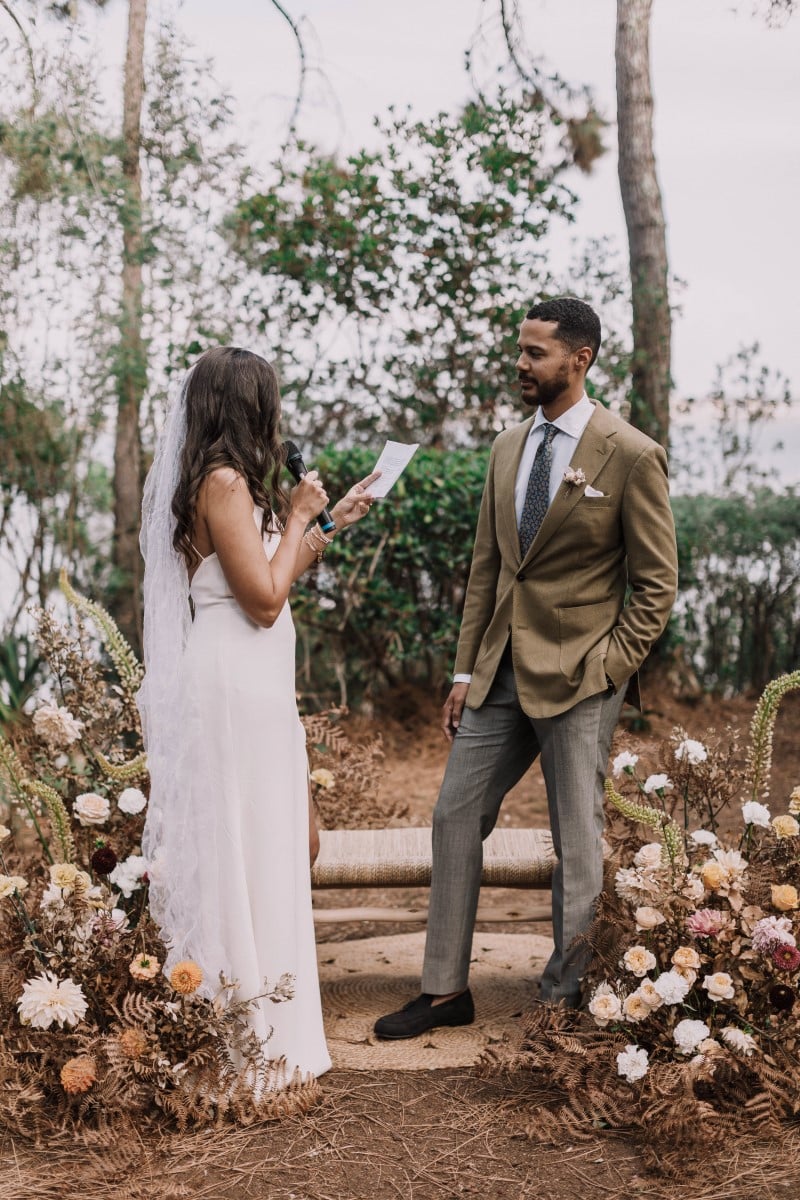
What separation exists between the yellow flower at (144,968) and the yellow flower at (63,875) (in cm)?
30

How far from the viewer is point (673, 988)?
2924 millimetres

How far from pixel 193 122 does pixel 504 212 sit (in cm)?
225

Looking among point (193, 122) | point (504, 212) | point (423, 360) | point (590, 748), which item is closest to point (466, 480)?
point (423, 360)

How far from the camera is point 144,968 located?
299 centimetres

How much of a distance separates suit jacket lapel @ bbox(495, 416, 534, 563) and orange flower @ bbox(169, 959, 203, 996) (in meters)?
1.54

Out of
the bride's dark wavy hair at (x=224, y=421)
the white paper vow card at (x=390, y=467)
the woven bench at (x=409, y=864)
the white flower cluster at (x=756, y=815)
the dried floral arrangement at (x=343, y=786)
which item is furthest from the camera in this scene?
the dried floral arrangement at (x=343, y=786)

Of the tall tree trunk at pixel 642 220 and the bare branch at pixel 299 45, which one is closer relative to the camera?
the bare branch at pixel 299 45

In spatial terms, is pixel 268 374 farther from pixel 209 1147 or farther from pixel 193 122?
pixel 193 122

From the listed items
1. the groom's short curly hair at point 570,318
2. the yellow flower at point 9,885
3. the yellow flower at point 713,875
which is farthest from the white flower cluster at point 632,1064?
the groom's short curly hair at point 570,318

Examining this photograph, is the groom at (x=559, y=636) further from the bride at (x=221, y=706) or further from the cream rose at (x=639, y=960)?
the bride at (x=221, y=706)

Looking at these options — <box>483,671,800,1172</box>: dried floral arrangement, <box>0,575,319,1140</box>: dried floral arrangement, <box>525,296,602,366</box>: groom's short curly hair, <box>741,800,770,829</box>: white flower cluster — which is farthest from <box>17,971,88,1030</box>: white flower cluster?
<box>525,296,602,366</box>: groom's short curly hair

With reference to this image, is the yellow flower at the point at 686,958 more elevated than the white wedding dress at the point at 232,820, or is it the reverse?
the white wedding dress at the point at 232,820

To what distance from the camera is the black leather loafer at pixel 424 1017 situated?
11.8ft

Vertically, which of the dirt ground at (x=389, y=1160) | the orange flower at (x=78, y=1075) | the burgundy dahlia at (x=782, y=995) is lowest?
the dirt ground at (x=389, y=1160)
